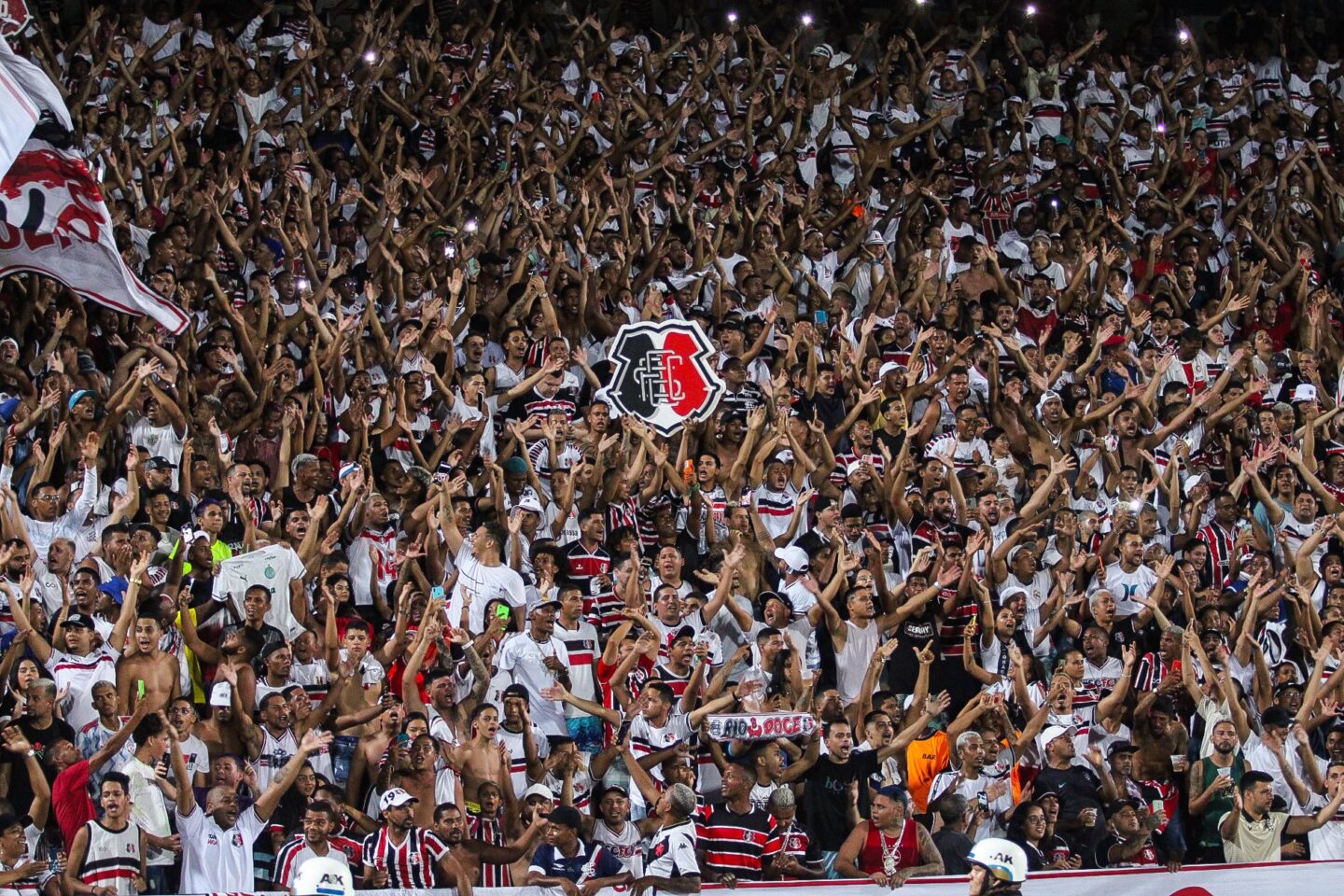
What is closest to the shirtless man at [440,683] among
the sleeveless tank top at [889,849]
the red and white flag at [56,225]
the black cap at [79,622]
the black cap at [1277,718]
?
the black cap at [79,622]

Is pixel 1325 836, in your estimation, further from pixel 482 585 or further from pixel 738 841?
pixel 482 585

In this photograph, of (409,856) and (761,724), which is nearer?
(409,856)

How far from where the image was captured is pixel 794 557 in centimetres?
1309

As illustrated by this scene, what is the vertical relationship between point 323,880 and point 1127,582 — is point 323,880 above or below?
below

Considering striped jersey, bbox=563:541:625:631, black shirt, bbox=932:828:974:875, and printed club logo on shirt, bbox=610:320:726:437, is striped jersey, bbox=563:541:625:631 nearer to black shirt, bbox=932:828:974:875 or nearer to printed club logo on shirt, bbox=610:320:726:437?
printed club logo on shirt, bbox=610:320:726:437

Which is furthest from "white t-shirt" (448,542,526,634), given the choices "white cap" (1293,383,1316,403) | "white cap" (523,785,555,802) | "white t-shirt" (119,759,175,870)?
"white cap" (1293,383,1316,403)

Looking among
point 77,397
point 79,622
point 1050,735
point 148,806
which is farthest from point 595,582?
point 148,806

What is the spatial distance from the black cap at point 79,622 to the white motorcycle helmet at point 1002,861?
467cm

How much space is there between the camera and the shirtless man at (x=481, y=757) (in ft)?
35.2

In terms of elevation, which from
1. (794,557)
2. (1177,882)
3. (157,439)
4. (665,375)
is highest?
(665,375)

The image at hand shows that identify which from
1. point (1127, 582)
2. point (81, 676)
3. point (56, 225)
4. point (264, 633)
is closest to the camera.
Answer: point (81, 676)

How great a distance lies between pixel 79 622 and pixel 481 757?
210cm

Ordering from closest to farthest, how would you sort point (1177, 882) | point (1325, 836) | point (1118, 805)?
1. point (1177, 882)
2. point (1118, 805)
3. point (1325, 836)

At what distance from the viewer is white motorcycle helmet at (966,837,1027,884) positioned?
28.6 feet
